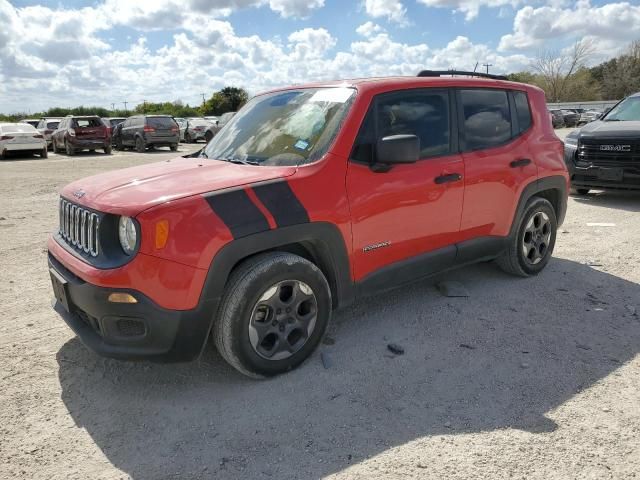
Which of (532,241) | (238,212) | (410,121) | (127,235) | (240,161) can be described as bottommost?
(532,241)

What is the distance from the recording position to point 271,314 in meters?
3.13

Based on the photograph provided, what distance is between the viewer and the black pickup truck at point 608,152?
779 centimetres

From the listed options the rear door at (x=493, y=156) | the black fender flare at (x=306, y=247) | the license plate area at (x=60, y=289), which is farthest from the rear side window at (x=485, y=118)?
the license plate area at (x=60, y=289)

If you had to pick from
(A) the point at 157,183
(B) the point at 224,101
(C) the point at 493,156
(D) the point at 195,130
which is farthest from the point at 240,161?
(B) the point at 224,101

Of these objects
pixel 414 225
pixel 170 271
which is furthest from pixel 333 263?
pixel 170 271

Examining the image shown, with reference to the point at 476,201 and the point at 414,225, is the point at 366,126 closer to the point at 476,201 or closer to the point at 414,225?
the point at 414,225

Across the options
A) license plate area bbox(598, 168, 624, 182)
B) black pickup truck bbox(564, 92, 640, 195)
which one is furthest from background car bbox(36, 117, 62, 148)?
license plate area bbox(598, 168, 624, 182)

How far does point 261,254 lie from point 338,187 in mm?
647

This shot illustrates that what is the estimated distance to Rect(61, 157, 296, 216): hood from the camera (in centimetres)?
285

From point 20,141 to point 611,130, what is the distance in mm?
19488

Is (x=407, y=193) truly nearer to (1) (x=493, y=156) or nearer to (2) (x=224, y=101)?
(1) (x=493, y=156)

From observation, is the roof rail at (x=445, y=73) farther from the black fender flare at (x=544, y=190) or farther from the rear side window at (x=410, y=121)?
the black fender flare at (x=544, y=190)

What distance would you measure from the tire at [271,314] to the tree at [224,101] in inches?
2231

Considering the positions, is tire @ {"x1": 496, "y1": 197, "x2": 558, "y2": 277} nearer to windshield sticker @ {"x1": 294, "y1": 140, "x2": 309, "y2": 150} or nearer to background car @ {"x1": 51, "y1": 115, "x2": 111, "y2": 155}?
windshield sticker @ {"x1": 294, "y1": 140, "x2": 309, "y2": 150}
